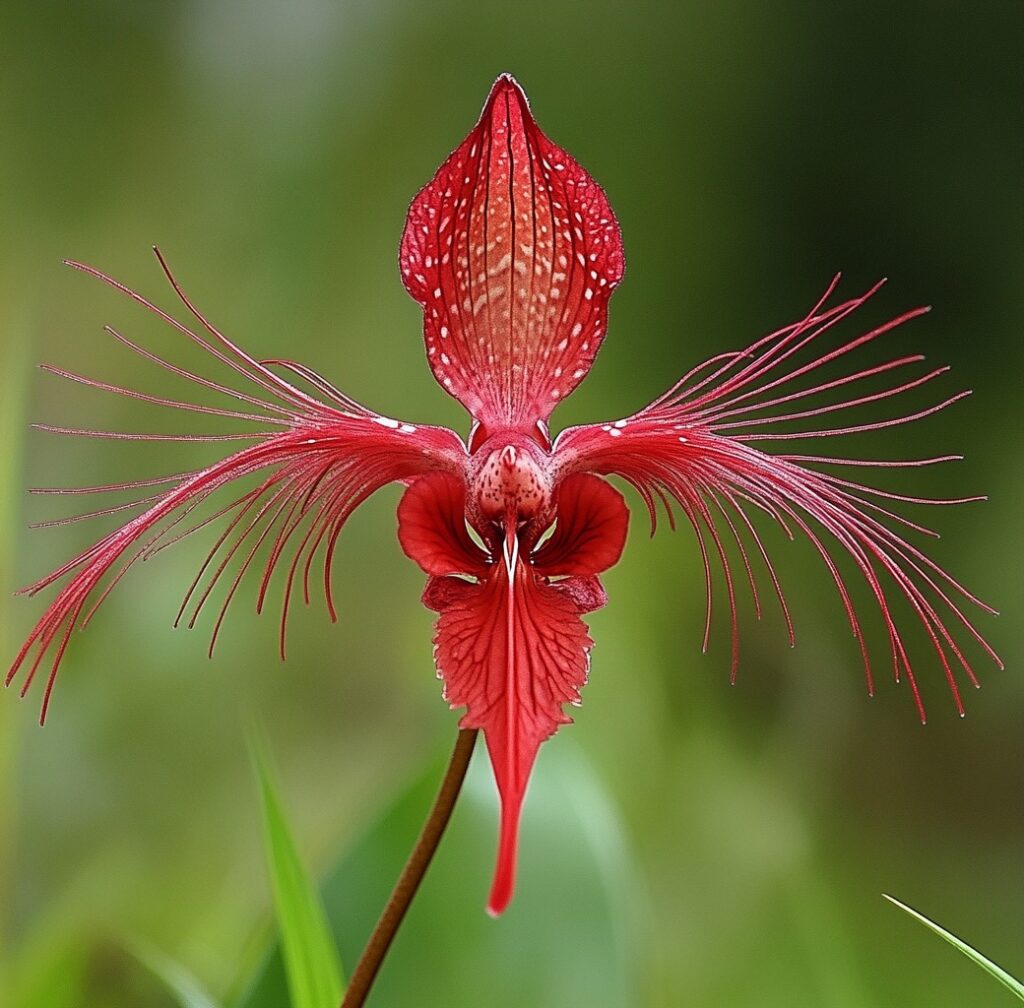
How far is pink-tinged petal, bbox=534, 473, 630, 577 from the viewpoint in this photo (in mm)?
338

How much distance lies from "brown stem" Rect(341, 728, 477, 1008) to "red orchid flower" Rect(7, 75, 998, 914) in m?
0.03

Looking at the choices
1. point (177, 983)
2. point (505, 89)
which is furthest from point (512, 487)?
point (177, 983)

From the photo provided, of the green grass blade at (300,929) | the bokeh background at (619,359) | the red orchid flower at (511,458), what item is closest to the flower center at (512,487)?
the red orchid flower at (511,458)

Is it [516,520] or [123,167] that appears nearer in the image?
[516,520]

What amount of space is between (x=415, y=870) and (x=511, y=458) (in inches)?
4.2

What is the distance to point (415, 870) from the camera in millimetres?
A: 333

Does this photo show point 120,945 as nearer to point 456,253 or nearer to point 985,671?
point 456,253

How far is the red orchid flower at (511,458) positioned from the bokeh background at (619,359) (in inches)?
28.1

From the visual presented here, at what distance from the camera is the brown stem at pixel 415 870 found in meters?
0.33

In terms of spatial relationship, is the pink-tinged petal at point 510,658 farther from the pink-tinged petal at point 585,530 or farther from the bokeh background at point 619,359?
the bokeh background at point 619,359

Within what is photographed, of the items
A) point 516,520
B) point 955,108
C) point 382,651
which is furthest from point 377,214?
point 516,520

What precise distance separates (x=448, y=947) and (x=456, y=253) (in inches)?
12.2

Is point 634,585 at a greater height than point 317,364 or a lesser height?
Answer: lesser

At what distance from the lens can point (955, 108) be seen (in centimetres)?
125
